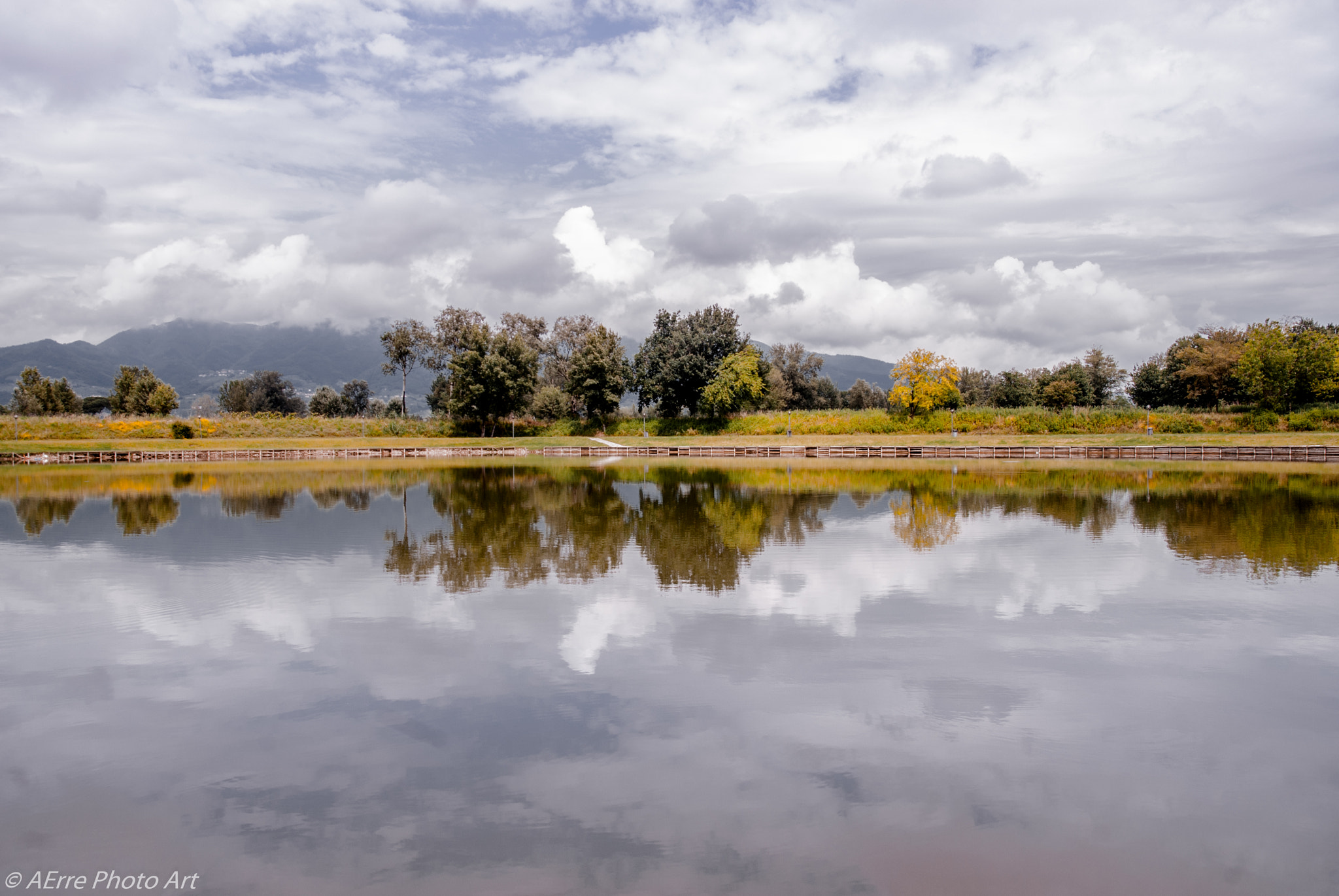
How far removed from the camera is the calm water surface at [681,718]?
550cm

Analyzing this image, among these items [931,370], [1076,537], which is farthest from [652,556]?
[931,370]

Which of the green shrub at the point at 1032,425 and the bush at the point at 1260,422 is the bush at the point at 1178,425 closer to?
the bush at the point at 1260,422

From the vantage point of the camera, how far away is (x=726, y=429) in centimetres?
7475

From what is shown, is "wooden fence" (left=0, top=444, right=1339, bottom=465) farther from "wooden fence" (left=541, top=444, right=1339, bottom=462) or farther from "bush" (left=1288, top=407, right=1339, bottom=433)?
"bush" (left=1288, top=407, right=1339, bottom=433)

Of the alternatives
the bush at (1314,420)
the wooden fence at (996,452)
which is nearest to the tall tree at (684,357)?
the wooden fence at (996,452)

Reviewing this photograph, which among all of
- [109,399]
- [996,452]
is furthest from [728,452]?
[109,399]

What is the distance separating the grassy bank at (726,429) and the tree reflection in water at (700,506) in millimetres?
18373

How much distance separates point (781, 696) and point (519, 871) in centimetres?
363

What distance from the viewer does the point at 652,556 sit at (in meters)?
16.4

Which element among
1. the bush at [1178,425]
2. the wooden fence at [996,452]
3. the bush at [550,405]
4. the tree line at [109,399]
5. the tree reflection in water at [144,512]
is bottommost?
the wooden fence at [996,452]

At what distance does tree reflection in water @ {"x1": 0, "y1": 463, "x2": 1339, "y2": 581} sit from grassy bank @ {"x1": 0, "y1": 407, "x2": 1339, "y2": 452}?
1837 centimetres

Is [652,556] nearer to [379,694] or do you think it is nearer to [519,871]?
[379,694]

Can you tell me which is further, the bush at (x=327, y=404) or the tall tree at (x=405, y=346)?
the bush at (x=327, y=404)

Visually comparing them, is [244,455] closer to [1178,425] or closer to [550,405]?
[550,405]
